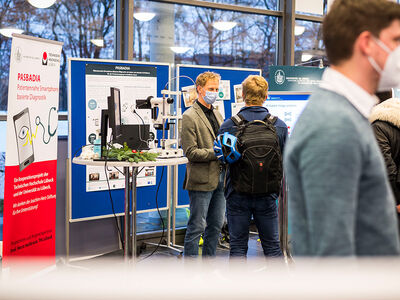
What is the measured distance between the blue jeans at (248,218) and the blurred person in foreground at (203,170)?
38 cm

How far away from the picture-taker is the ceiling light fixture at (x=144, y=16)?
4.96m

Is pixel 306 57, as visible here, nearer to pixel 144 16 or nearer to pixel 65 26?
pixel 144 16

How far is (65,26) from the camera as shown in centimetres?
456

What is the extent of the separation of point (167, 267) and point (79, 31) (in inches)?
180

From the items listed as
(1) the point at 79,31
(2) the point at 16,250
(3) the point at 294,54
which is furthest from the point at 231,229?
(3) the point at 294,54

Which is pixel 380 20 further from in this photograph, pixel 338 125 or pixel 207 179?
pixel 207 179

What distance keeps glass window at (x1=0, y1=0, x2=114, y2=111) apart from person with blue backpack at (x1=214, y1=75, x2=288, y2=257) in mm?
2145

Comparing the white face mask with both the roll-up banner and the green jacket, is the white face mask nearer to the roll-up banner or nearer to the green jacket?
the green jacket

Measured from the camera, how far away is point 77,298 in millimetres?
349

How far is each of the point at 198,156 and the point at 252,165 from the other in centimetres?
51

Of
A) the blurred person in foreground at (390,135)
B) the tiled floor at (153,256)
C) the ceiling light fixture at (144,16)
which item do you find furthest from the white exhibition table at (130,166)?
the ceiling light fixture at (144,16)

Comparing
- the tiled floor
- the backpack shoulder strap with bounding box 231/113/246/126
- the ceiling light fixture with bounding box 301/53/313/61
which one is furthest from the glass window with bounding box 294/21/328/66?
the backpack shoulder strap with bounding box 231/113/246/126

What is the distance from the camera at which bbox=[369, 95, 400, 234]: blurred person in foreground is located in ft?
8.51

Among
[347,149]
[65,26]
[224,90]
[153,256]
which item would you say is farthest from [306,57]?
[347,149]
